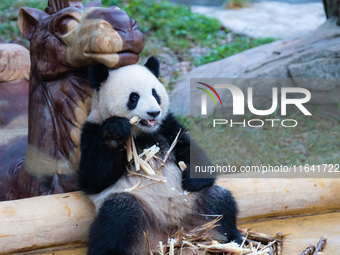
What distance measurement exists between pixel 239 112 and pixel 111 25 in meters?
3.34

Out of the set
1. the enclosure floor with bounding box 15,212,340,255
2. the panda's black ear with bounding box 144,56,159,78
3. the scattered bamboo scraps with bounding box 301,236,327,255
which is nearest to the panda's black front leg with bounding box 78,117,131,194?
the panda's black ear with bounding box 144,56,159,78

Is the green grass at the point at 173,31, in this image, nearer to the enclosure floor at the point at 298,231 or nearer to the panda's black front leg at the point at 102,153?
the enclosure floor at the point at 298,231

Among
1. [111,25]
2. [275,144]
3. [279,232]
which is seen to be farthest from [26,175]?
[275,144]

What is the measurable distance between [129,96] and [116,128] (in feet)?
0.57

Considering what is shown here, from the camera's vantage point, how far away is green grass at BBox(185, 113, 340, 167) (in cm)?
453

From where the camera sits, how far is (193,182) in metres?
2.37

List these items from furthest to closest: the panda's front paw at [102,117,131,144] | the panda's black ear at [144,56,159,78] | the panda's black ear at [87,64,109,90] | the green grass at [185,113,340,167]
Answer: the green grass at [185,113,340,167], the panda's black ear at [144,56,159,78], the panda's black ear at [87,64,109,90], the panda's front paw at [102,117,131,144]

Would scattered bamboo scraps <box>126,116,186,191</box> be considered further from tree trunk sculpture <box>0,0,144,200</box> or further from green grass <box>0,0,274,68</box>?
green grass <box>0,0,274,68</box>

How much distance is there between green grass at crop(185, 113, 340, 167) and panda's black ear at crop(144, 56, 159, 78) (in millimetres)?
2151

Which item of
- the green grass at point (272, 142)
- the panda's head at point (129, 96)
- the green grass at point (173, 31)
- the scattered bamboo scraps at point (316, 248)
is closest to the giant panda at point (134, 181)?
the panda's head at point (129, 96)

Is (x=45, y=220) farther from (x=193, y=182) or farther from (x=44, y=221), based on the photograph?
(x=193, y=182)

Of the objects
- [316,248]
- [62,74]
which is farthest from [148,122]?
[316,248]

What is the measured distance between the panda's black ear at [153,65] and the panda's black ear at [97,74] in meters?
0.22

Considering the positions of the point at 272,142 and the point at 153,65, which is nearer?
the point at 153,65
